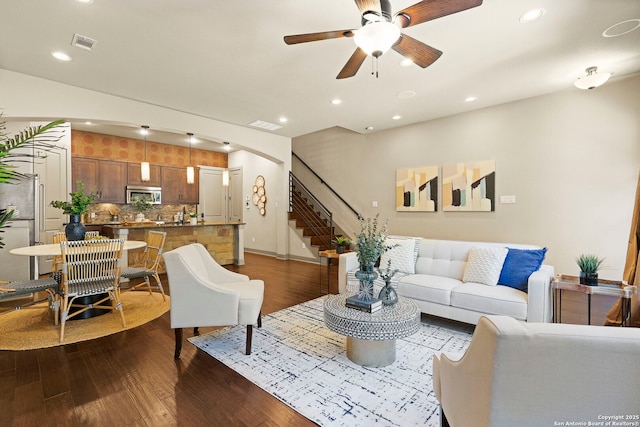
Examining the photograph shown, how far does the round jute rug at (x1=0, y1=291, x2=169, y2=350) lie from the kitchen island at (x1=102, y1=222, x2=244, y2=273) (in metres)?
1.63

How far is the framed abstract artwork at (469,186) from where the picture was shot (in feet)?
16.3

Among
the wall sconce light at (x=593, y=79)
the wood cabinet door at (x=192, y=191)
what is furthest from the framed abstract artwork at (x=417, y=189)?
the wood cabinet door at (x=192, y=191)

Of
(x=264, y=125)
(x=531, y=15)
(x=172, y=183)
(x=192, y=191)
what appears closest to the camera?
(x=531, y=15)

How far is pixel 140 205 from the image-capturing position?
285 inches

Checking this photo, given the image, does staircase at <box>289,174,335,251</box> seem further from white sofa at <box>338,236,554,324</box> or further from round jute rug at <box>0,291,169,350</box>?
round jute rug at <box>0,291,169,350</box>

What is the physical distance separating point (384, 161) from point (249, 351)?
495 cm

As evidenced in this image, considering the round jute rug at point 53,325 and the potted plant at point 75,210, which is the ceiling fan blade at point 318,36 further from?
the round jute rug at point 53,325

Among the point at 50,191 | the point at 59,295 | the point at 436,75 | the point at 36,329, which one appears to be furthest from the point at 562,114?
the point at 50,191

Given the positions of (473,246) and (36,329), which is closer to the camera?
(36,329)

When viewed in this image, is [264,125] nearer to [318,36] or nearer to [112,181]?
[318,36]

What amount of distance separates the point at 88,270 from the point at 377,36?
3455 millimetres

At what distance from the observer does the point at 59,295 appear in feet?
9.84

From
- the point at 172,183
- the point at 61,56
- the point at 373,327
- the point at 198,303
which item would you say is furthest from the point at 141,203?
the point at 373,327

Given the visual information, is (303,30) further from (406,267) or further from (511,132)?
(511,132)
